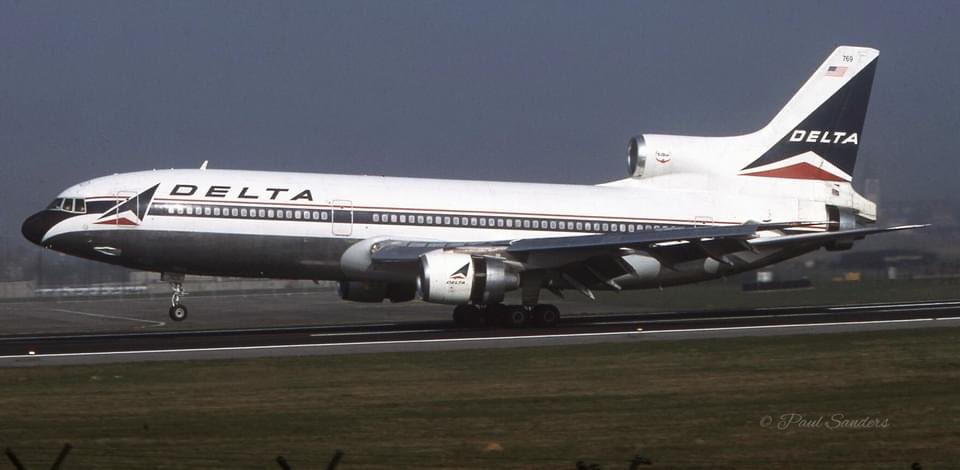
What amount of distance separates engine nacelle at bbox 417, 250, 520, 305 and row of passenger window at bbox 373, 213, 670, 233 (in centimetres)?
230

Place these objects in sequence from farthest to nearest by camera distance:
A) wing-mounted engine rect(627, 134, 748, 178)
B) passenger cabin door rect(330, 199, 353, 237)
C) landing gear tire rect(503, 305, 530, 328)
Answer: wing-mounted engine rect(627, 134, 748, 178) → passenger cabin door rect(330, 199, 353, 237) → landing gear tire rect(503, 305, 530, 328)

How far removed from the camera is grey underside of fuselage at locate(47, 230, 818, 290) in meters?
31.7

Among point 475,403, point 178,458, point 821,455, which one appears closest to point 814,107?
point 475,403

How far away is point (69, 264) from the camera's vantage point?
56.2 meters

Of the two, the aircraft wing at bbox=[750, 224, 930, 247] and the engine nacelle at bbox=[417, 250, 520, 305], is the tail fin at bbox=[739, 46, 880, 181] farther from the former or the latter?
the engine nacelle at bbox=[417, 250, 520, 305]

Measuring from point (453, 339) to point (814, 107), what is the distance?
15.2 meters

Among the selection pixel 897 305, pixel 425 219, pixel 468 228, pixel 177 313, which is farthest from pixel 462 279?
pixel 897 305

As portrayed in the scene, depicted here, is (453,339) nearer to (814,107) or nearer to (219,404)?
(219,404)

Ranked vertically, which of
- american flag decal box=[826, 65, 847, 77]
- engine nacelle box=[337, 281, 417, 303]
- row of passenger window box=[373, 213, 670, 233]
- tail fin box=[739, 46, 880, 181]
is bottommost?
engine nacelle box=[337, 281, 417, 303]

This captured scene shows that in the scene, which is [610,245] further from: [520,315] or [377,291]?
[377,291]

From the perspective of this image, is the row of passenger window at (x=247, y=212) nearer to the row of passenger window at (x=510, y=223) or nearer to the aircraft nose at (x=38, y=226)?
the row of passenger window at (x=510, y=223)

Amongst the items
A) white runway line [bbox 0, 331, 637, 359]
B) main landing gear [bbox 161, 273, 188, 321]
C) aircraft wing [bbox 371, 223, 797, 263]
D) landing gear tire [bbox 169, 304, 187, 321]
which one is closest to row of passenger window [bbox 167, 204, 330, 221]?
aircraft wing [bbox 371, 223, 797, 263]

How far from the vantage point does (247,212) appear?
32.0 metres

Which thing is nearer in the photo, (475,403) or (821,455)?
(821,455)
